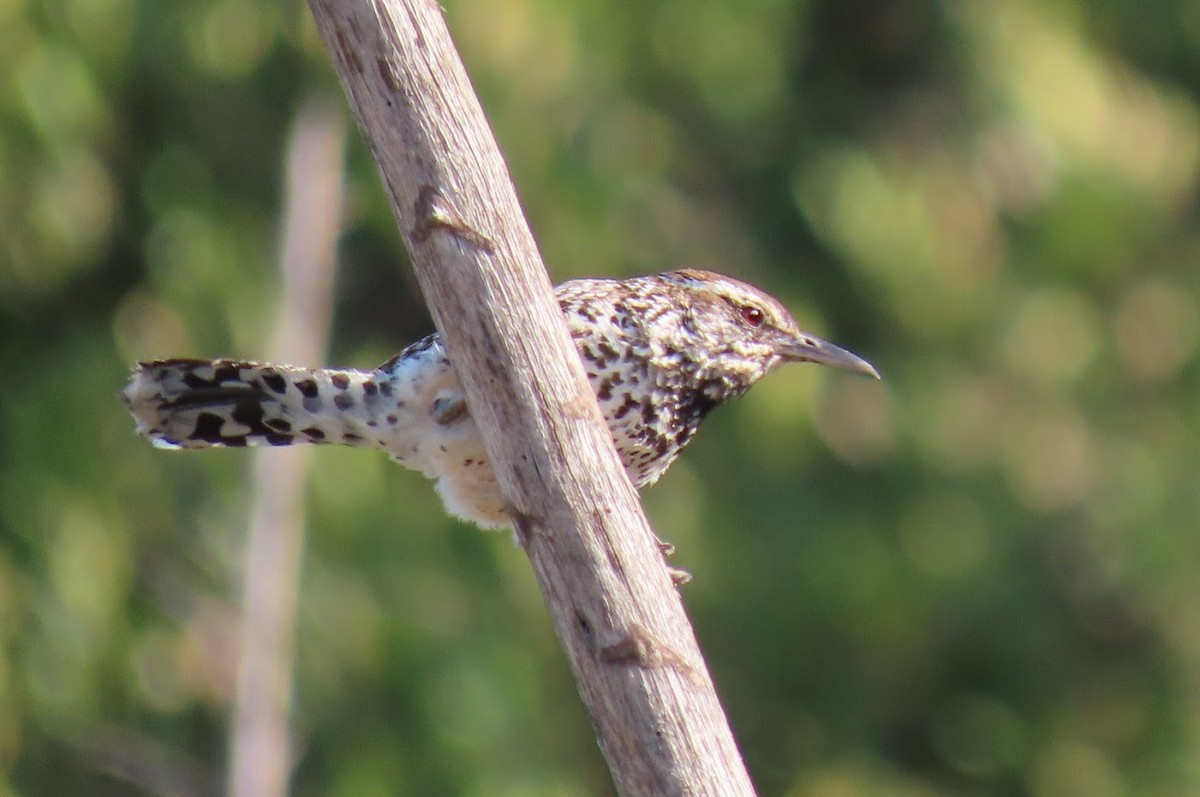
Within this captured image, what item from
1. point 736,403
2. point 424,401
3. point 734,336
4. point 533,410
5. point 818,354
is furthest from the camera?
point 736,403

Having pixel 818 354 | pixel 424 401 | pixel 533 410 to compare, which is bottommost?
pixel 533 410

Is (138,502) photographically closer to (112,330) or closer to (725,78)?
(112,330)

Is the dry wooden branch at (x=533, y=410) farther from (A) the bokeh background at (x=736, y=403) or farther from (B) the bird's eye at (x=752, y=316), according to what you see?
(A) the bokeh background at (x=736, y=403)

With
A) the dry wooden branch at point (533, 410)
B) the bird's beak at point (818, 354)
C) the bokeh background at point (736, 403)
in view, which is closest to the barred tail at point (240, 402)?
the bird's beak at point (818, 354)

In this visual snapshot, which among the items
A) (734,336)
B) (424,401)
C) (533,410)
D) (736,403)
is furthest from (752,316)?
(736,403)

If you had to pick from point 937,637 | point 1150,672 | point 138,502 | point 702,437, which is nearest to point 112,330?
point 138,502

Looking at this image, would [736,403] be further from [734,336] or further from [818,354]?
[734,336]
